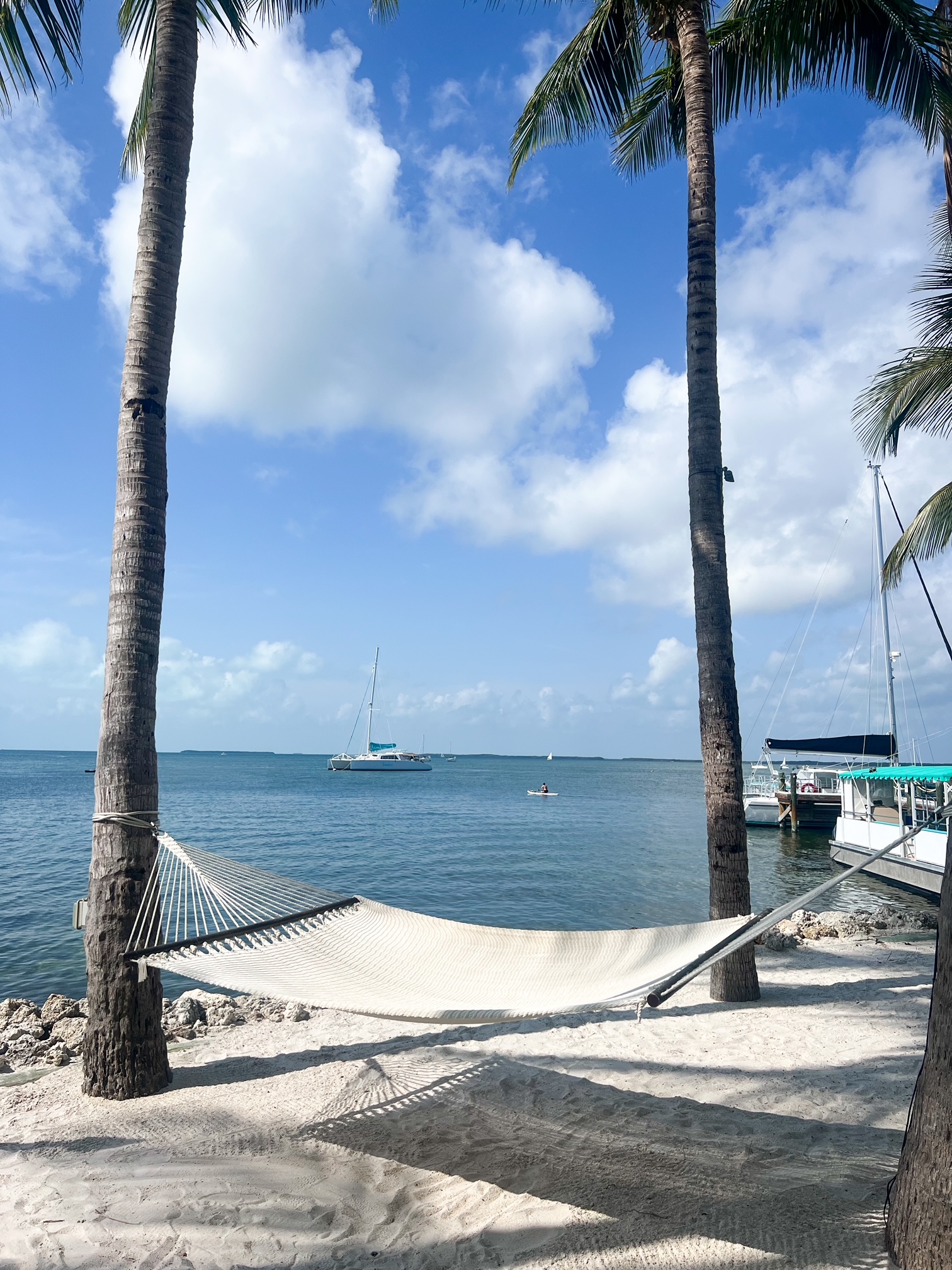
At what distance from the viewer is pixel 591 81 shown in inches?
263

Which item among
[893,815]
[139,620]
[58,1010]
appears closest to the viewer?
[139,620]

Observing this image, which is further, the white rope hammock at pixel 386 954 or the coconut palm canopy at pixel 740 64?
the coconut palm canopy at pixel 740 64

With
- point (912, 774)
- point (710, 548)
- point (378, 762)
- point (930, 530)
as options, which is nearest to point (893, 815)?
point (912, 774)

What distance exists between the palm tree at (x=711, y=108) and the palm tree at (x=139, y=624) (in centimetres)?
334

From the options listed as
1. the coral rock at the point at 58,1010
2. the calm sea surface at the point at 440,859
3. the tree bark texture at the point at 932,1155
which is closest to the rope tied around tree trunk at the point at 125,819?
the coral rock at the point at 58,1010

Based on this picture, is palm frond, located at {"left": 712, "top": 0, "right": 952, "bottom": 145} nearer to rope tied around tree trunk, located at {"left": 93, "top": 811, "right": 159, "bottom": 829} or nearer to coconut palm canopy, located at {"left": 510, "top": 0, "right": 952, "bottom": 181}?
coconut palm canopy, located at {"left": 510, "top": 0, "right": 952, "bottom": 181}

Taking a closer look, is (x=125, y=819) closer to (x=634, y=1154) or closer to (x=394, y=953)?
(x=394, y=953)

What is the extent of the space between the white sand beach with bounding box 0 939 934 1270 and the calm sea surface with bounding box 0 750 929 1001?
171 inches

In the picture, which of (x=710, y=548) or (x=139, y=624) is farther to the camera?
(x=710, y=548)

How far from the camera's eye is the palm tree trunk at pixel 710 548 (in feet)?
16.4

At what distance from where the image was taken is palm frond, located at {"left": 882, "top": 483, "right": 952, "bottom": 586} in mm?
10711

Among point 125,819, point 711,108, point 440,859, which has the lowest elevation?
point 440,859

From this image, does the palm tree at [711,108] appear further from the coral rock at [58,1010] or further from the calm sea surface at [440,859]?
the calm sea surface at [440,859]

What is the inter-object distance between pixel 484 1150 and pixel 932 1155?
5.64 feet
